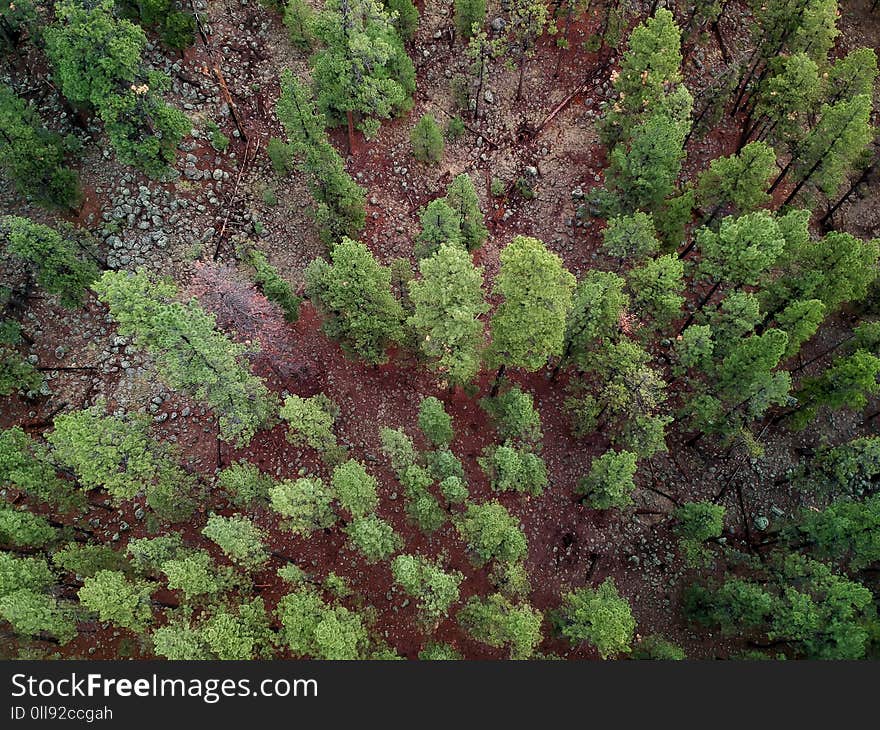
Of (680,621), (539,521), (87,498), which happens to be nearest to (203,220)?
(87,498)

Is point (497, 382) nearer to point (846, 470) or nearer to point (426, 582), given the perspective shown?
point (426, 582)

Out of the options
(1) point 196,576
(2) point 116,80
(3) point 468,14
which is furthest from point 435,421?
(3) point 468,14

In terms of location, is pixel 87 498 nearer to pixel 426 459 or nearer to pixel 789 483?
pixel 426 459

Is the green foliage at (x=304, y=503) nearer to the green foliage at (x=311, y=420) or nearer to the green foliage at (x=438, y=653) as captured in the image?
the green foliage at (x=311, y=420)

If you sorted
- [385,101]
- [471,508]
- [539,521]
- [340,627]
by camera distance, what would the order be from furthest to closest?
1. [385,101]
2. [539,521]
3. [471,508]
4. [340,627]

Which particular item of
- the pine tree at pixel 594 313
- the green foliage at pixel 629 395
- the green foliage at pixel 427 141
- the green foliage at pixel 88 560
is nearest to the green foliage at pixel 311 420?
the green foliage at pixel 88 560

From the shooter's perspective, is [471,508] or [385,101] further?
[385,101]

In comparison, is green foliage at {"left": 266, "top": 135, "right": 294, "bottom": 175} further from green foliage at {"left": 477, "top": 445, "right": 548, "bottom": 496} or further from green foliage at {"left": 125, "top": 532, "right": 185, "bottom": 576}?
green foliage at {"left": 125, "top": 532, "right": 185, "bottom": 576}
